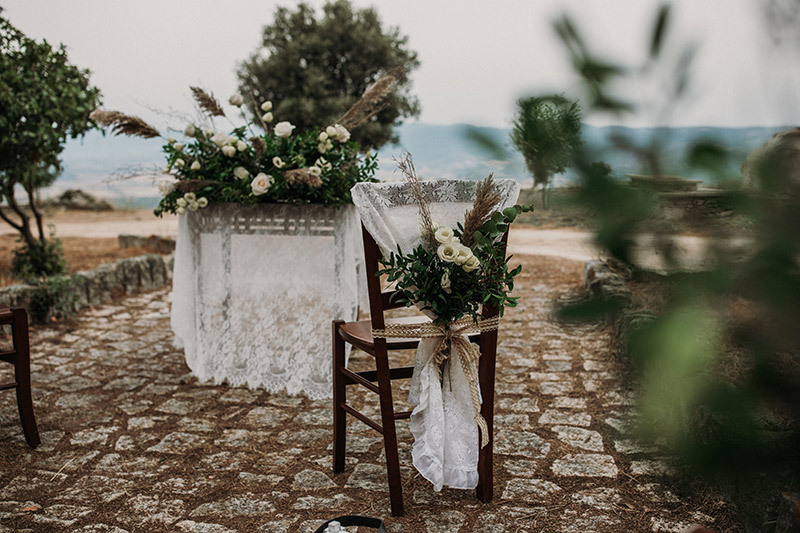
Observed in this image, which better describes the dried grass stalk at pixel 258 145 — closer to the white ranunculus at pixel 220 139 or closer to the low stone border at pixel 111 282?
the white ranunculus at pixel 220 139

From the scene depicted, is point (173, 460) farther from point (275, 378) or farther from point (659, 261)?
point (659, 261)

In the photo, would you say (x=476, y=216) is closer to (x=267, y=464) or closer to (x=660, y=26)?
(x=267, y=464)

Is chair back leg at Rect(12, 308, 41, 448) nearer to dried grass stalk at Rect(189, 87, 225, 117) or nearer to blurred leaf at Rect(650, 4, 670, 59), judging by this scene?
dried grass stalk at Rect(189, 87, 225, 117)

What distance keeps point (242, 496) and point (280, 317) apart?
4.58 ft

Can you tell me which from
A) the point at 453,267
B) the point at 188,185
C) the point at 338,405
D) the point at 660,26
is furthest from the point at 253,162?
the point at 660,26

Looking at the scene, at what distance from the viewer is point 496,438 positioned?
10.8 feet

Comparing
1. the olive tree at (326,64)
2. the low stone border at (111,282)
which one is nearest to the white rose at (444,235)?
the low stone border at (111,282)

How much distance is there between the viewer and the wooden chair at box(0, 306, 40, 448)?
3096 mm

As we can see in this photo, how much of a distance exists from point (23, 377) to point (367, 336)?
1.71 metres

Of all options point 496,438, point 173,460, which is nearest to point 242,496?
point 173,460

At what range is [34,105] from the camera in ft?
18.3

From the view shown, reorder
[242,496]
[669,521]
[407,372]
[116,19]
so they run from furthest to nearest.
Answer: [116,19]
[407,372]
[242,496]
[669,521]

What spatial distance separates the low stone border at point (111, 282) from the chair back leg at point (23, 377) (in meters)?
2.23

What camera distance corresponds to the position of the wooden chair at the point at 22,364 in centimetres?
310
